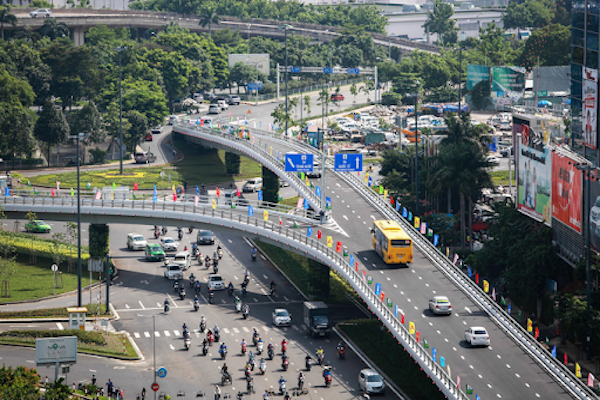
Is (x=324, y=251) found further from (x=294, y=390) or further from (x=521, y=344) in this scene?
(x=521, y=344)

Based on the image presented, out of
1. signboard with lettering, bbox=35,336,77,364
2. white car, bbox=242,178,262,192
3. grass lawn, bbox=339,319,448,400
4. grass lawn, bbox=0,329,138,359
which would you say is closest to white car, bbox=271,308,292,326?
grass lawn, bbox=339,319,448,400

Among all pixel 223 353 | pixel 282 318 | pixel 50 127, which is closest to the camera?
pixel 223 353

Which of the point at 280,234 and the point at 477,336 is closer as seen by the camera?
the point at 477,336

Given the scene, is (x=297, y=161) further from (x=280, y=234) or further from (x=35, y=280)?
(x=35, y=280)

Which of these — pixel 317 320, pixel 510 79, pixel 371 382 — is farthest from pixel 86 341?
pixel 510 79

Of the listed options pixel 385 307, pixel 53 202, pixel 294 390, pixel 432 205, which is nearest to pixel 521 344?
pixel 385 307

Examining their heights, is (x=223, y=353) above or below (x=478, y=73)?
below
